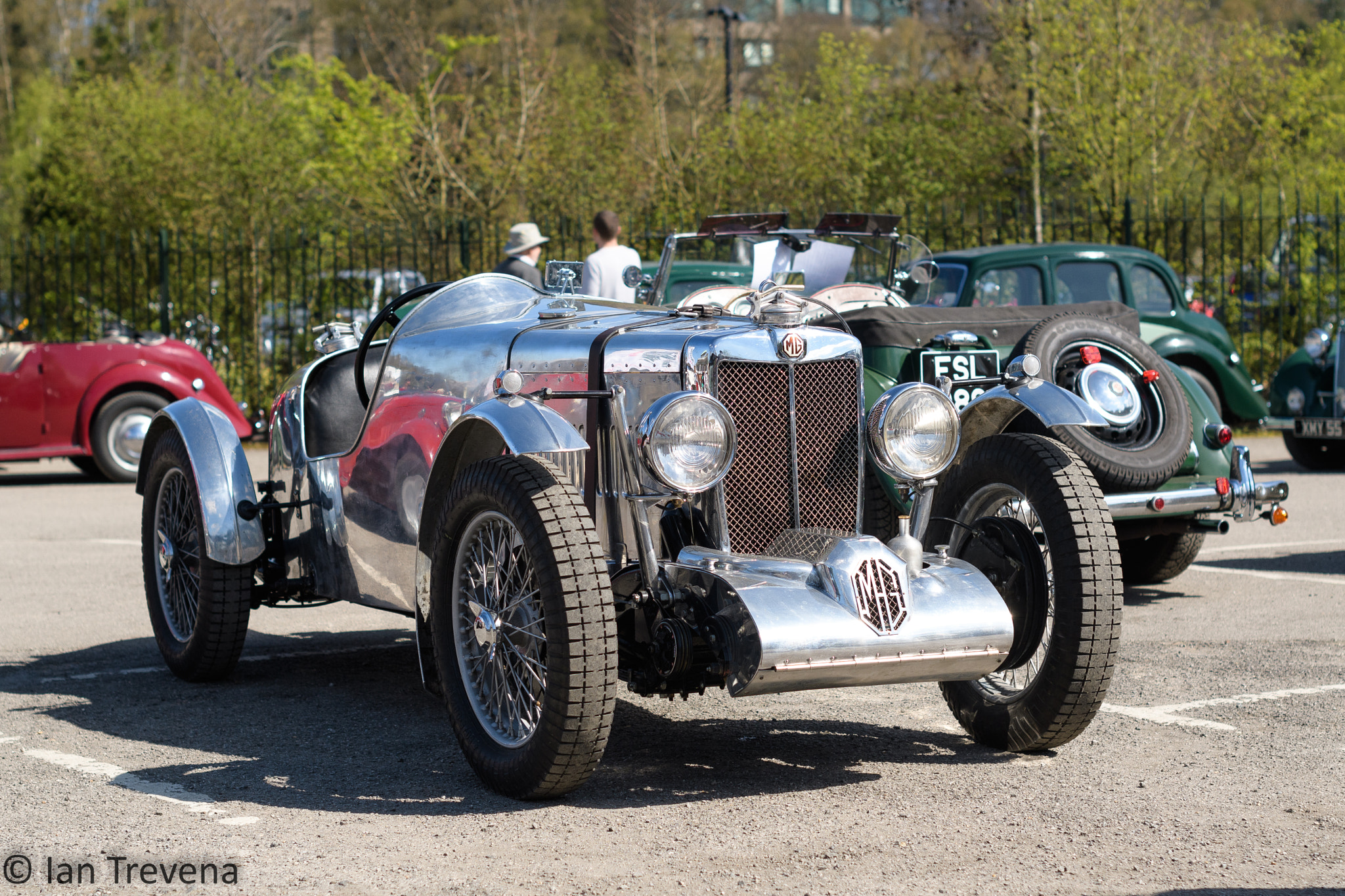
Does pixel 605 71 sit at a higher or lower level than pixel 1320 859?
higher

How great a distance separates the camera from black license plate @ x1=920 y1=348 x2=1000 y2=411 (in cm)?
697

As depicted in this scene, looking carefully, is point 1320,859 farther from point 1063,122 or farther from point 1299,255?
point 1063,122

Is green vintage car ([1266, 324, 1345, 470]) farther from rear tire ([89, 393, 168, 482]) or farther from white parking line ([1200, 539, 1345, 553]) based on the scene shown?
rear tire ([89, 393, 168, 482])

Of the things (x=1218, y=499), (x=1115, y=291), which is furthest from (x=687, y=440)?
(x=1115, y=291)

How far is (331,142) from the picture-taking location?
30.6 m

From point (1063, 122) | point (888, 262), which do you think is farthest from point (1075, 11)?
point (888, 262)

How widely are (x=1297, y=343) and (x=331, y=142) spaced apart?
20.7m

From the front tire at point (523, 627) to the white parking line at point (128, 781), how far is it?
73 cm

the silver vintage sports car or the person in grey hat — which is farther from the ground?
the person in grey hat

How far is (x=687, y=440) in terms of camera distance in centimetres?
402

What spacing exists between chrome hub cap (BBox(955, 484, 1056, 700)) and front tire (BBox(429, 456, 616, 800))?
4.47 ft

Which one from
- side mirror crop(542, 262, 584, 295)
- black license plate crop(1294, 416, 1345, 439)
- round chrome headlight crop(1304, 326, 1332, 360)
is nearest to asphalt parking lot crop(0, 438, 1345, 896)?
side mirror crop(542, 262, 584, 295)

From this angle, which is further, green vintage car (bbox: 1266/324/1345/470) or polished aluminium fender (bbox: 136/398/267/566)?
green vintage car (bbox: 1266/324/1345/470)

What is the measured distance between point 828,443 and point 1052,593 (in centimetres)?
80
